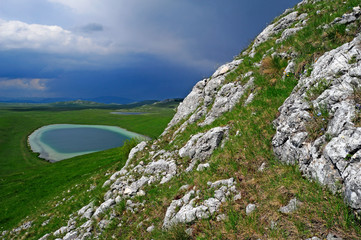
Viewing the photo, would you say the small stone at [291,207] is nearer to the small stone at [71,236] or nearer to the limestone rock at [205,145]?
the limestone rock at [205,145]

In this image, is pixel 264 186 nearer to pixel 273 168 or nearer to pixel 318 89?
pixel 273 168

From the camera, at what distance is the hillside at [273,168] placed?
4.88 metres

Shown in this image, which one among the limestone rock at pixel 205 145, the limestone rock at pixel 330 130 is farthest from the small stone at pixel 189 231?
the limestone rock at pixel 205 145

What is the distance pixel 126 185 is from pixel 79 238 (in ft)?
12.9

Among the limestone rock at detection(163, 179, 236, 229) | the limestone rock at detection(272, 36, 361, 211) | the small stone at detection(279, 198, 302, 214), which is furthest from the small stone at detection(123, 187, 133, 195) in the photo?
the small stone at detection(279, 198, 302, 214)

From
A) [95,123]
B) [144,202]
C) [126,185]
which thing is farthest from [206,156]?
[95,123]

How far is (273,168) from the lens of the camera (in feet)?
22.4

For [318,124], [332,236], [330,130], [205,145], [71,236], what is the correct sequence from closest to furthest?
[332,236] → [330,130] → [318,124] → [205,145] → [71,236]

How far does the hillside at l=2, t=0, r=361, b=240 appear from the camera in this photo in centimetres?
488

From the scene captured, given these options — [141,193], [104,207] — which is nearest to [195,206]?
[141,193]

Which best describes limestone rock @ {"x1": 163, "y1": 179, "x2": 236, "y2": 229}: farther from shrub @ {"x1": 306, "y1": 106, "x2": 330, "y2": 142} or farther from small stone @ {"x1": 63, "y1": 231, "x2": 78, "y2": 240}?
small stone @ {"x1": 63, "y1": 231, "x2": 78, "y2": 240}

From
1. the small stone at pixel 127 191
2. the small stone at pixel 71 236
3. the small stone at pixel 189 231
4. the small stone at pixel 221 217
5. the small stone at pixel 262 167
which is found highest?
the small stone at pixel 262 167

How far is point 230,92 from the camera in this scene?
53.8ft

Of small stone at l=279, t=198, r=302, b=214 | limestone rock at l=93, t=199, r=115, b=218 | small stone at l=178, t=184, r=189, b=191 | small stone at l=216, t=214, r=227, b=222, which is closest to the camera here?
small stone at l=279, t=198, r=302, b=214
